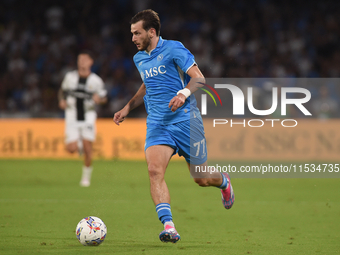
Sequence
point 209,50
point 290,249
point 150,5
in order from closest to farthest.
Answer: point 290,249 → point 209,50 → point 150,5

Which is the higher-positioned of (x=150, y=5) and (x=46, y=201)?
(x=150, y=5)

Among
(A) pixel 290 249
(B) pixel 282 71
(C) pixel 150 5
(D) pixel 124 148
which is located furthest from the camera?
(C) pixel 150 5

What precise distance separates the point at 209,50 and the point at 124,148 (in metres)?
5.82

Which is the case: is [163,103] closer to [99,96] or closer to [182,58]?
[182,58]

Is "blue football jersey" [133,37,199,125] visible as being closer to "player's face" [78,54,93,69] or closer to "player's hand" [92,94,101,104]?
"player's hand" [92,94,101,104]

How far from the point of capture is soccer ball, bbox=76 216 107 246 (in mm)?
4758

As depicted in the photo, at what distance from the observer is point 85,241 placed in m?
4.76

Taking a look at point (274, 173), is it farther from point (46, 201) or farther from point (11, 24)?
point (11, 24)

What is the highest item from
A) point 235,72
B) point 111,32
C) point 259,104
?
point 111,32

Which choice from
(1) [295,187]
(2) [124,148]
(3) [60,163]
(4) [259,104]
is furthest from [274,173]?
(3) [60,163]

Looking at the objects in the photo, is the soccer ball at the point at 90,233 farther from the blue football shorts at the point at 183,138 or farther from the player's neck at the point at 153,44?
the player's neck at the point at 153,44

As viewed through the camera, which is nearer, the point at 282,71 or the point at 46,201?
the point at 46,201

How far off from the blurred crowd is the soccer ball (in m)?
11.0

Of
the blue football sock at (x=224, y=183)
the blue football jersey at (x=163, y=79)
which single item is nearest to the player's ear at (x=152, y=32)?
the blue football jersey at (x=163, y=79)
